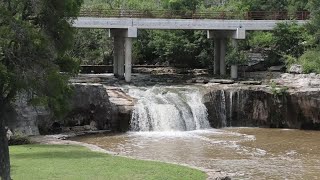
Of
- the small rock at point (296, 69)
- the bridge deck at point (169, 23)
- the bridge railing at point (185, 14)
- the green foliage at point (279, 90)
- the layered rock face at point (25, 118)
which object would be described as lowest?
the layered rock face at point (25, 118)

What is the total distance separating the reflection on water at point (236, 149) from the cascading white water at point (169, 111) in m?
0.96

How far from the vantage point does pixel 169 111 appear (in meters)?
29.0

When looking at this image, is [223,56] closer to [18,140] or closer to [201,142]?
[201,142]

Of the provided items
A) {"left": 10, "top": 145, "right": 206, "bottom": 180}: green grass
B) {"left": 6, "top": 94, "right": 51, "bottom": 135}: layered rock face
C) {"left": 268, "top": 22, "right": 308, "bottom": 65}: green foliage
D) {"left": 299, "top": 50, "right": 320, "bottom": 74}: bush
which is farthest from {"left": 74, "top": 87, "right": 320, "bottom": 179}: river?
{"left": 268, "top": 22, "right": 308, "bottom": 65}: green foliage

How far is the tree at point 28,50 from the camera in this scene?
40.2ft

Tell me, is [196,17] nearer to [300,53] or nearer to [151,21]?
[151,21]

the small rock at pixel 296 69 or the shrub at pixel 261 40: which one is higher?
the shrub at pixel 261 40

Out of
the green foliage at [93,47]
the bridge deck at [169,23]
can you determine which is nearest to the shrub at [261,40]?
the bridge deck at [169,23]

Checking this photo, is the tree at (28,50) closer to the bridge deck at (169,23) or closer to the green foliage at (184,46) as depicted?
the bridge deck at (169,23)

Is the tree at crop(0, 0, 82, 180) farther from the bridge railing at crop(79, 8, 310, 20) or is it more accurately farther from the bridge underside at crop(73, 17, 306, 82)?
the bridge railing at crop(79, 8, 310, 20)

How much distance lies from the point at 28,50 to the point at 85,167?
12.8ft

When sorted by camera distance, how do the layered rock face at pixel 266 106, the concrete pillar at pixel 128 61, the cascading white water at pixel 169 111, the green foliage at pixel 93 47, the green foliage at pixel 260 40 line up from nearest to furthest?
1. the cascading white water at pixel 169 111
2. the layered rock face at pixel 266 106
3. the concrete pillar at pixel 128 61
4. the green foliage at pixel 260 40
5. the green foliage at pixel 93 47

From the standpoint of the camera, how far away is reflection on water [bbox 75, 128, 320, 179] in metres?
18.6

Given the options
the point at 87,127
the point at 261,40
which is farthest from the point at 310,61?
the point at 87,127
